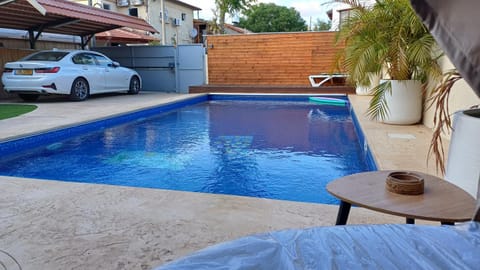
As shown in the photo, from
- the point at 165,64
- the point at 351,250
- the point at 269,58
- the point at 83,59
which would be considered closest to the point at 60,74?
the point at 83,59

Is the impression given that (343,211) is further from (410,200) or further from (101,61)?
(101,61)

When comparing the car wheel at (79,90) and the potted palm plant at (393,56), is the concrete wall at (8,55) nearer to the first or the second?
the car wheel at (79,90)

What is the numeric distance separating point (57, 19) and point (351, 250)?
10.3 metres

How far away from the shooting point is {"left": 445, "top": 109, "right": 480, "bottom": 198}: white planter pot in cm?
197

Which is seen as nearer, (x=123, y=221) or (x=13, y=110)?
(x=123, y=221)

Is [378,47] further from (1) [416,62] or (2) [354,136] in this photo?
(2) [354,136]

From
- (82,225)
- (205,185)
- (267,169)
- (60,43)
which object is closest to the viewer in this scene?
(82,225)

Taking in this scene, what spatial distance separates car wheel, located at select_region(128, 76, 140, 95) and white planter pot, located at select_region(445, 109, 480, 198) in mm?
10263

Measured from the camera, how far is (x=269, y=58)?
12.3 meters

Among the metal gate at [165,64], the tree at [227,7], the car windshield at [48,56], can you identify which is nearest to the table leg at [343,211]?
the car windshield at [48,56]

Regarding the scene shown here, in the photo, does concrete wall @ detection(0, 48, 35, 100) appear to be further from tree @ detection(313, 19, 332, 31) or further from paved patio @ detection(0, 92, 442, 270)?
tree @ detection(313, 19, 332, 31)

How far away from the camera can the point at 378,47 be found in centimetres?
518

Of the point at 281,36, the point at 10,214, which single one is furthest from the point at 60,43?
the point at 10,214

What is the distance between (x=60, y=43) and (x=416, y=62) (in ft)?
36.4
